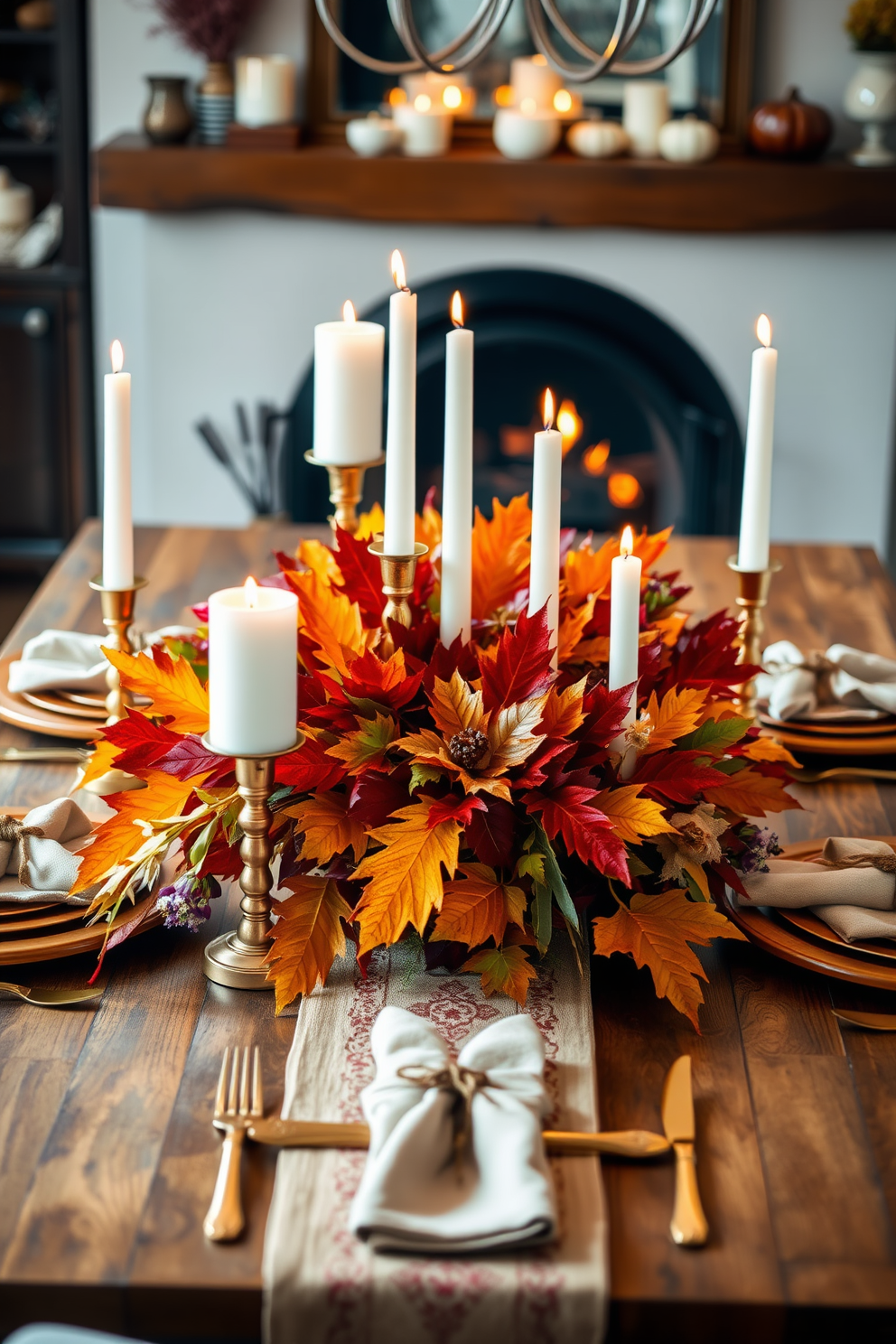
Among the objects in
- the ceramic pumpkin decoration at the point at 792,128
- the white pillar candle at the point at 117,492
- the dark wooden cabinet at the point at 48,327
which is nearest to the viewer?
the white pillar candle at the point at 117,492

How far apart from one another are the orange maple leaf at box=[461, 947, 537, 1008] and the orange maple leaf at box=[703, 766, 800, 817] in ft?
0.68

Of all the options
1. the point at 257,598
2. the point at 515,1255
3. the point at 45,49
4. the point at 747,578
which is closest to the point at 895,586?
the point at 747,578

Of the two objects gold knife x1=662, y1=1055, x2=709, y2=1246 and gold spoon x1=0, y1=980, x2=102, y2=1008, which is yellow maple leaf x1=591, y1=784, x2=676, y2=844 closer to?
gold knife x1=662, y1=1055, x2=709, y2=1246

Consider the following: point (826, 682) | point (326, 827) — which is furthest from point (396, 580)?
point (826, 682)

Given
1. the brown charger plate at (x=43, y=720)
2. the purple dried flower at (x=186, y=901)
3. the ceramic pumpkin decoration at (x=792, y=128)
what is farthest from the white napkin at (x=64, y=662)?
the ceramic pumpkin decoration at (x=792, y=128)

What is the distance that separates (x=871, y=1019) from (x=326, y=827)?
0.41m

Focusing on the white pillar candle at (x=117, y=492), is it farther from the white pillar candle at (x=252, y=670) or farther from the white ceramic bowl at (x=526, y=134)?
the white ceramic bowl at (x=526, y=134)

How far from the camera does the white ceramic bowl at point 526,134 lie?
9.53 feet

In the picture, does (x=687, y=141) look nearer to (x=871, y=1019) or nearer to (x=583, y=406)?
(x=583, y=406)

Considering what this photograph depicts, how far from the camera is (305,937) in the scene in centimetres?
103

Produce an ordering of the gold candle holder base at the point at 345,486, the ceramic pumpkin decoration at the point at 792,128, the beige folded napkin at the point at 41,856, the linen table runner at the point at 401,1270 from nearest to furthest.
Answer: the linen table runner at the point at 401,1270, the beige folded napkin at the point at 41,856, the gold candle holder base at the point at 345,486, the ceramic pumpkin decoration at the point at 792,128

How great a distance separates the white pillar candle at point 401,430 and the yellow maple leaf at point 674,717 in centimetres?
22

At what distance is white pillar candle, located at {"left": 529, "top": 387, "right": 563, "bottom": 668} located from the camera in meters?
1.03

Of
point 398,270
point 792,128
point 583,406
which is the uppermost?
point 792,128
